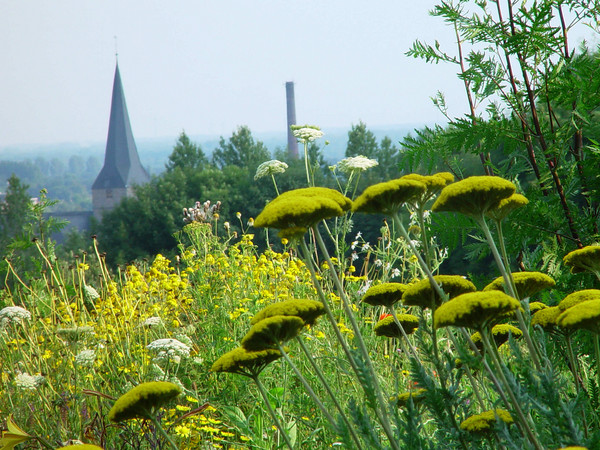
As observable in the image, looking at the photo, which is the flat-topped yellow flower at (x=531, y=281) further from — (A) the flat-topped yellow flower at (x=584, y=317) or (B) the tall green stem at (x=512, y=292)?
(A) the flat-topped yellow flower at (x=584, y=317)

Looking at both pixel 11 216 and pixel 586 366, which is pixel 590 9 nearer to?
pixel 586 366

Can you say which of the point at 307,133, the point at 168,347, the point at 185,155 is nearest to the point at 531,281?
the point at 168,347

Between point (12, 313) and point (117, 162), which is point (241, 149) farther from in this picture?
point (12, 313)

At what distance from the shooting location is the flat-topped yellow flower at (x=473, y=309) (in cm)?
122

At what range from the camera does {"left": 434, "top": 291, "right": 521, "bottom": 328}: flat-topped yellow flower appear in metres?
1.22

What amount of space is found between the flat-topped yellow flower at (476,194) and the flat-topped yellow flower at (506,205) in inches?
3.0

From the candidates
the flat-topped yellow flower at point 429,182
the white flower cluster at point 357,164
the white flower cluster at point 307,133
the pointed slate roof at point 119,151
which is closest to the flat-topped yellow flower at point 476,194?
the flat-topped yellow flower at point 429,182

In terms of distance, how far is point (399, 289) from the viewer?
1.91 metres

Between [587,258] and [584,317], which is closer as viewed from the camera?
[584,317]

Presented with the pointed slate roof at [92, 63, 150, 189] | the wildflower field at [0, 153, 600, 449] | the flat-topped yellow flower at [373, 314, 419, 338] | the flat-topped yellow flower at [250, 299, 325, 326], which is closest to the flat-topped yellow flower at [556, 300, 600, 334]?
the wildflower field at [0, 153, 600, 449]

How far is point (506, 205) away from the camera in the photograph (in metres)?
1.69

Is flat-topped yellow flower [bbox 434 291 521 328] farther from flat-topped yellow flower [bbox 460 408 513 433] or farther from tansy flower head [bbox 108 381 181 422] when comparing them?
tansy flower head [bbox 108 381 181 422]

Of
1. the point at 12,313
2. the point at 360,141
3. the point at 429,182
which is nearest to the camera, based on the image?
the point at 429,182

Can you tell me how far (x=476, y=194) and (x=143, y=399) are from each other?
1028 mm
